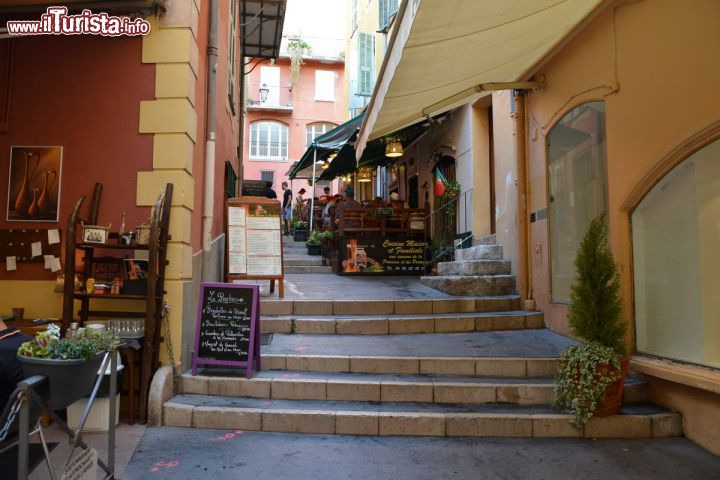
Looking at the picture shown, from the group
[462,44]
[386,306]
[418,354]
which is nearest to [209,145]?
[462,44]

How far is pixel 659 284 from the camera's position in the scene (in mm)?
4855

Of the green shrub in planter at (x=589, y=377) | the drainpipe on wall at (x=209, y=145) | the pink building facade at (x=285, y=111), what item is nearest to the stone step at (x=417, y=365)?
the green shrub in planter at (x=589, y=377)

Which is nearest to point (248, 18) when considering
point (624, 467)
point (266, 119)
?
point (624, 467)

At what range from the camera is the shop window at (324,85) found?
2995cm

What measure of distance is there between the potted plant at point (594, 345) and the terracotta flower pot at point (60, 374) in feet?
11.8

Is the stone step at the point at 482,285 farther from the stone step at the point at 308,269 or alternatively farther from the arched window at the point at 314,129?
the arched window at the point at 314,129

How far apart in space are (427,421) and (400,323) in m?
2.24

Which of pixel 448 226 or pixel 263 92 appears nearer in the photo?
pixel 448 226

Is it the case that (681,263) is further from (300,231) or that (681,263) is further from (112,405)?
(300,231)

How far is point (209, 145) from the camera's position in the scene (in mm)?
5887

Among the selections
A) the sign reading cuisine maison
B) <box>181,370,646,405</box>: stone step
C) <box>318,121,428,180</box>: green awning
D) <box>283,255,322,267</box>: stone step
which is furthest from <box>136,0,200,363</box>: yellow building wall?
<box>283,255,322,267</box>: stone step

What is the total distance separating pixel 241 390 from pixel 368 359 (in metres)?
1.29

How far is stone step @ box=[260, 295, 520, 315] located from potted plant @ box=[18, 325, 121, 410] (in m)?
4.20

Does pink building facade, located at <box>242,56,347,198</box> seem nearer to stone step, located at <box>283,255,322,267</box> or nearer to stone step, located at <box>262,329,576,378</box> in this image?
stone step, located at <box>283,255,322,267</box>
